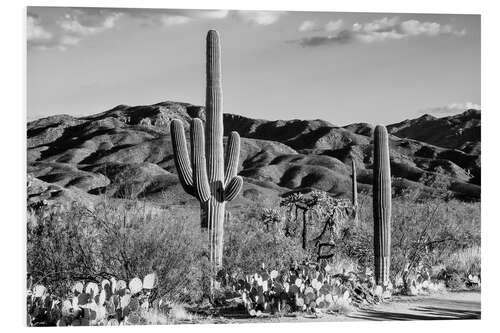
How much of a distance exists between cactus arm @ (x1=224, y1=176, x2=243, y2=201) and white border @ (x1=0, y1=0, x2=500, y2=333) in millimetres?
2420

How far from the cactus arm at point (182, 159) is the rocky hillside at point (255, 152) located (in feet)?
91.6

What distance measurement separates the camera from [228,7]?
10109 mm

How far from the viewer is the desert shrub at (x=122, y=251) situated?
9.48 m

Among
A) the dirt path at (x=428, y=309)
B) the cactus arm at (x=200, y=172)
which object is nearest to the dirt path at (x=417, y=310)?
the dirt path at (x=428, y=309)

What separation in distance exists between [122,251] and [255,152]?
181ft

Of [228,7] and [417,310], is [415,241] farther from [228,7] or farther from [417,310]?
[228,7]

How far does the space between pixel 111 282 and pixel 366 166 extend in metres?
47.7

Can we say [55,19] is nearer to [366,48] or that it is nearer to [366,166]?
[366,48]

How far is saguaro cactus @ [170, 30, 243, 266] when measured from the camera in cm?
1112

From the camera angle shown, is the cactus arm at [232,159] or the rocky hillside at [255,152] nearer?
the cactus arm at [232,159]

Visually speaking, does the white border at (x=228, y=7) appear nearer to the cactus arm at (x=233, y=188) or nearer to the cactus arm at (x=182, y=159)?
the cactus arm at (x=182, y=159)

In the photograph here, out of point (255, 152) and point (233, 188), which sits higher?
point (255, 152)

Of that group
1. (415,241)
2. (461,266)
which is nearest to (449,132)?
(461,266)
